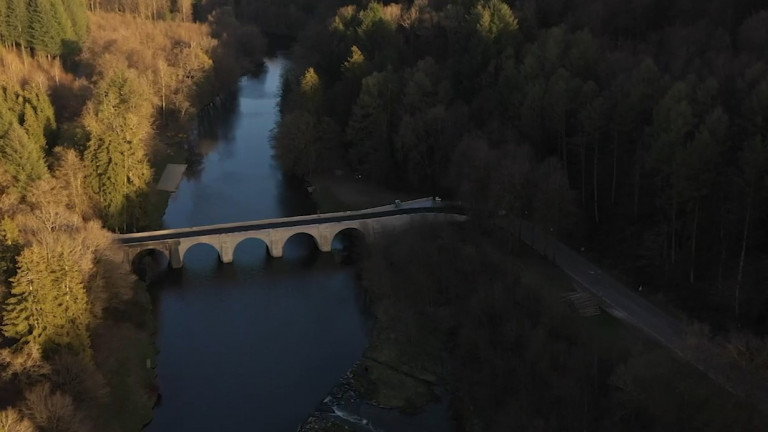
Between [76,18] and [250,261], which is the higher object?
[76,18]

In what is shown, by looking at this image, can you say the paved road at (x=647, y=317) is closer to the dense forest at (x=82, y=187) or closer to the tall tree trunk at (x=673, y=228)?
the tall tree trunk at (x=673, y=228)

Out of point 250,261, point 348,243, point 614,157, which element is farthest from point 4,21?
point 614,157

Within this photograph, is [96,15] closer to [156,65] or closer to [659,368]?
[156,65]

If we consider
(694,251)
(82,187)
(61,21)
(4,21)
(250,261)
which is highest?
(61,21)

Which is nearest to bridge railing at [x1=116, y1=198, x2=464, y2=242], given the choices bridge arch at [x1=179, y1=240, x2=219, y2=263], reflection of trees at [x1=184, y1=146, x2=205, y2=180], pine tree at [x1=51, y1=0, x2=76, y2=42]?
bridge arch at [x1=179, y1=240, x2=219, y2=263]

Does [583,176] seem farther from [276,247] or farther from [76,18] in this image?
[76,18]

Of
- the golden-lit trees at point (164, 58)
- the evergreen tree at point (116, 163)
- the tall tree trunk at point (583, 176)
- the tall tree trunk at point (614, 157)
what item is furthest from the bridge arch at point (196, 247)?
the tall tree trunk at point (614, 157)
